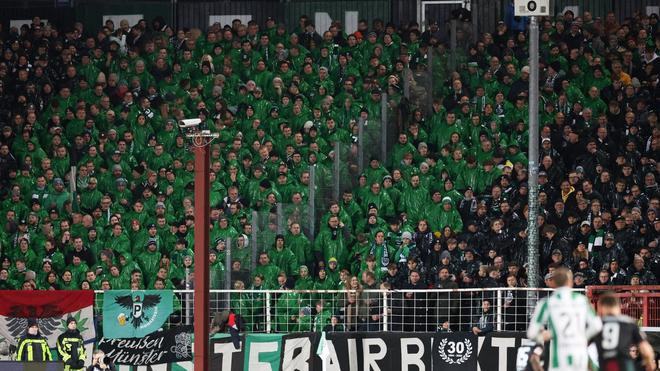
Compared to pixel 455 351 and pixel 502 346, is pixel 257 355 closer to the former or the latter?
pixel 455 351

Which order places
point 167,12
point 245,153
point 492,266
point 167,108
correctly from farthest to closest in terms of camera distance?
point 167,12 < point 167,108 < point 245,153 < point 492,266

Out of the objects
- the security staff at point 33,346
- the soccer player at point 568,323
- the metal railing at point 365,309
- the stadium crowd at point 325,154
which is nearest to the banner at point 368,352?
the metal railing at point 365,309

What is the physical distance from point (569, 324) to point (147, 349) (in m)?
10.1

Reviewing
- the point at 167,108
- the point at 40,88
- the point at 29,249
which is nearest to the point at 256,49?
the point at 167,108

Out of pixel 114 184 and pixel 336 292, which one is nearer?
pixel 336 292

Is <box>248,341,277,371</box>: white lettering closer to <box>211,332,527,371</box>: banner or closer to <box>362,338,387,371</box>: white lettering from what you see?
<box>211,332,527,371</box>: banner

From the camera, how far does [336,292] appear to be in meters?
23.2

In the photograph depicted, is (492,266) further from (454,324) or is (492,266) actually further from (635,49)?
(635,49)

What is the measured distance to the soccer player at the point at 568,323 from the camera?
15.0 metres

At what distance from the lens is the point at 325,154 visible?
26359 mm

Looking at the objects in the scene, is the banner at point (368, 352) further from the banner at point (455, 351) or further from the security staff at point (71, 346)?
the security staff at point (71, 346)

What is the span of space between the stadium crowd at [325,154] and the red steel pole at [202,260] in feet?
3.87

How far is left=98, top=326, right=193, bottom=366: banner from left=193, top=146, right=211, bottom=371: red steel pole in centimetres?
315

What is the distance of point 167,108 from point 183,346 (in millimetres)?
6143
